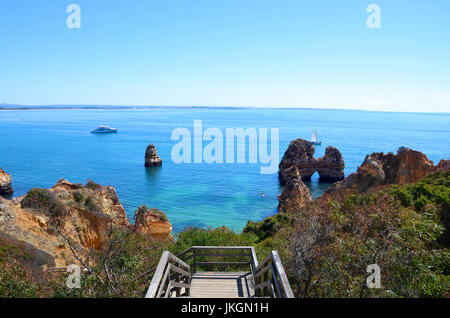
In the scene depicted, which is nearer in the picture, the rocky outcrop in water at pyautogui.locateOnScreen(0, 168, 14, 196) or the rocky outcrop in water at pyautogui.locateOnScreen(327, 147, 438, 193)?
the rocky outcrop in water at pyautogui.locateOnScreen(327, 147, 438, 193)

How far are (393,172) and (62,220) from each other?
123 feet

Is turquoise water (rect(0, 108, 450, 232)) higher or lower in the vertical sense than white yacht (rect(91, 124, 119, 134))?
lower

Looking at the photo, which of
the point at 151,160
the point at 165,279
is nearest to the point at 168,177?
the point at 151,160

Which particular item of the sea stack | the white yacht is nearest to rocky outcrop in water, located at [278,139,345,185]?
the sea stack

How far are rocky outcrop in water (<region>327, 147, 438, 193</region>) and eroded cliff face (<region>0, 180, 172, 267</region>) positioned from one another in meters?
24.3

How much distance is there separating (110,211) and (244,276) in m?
17.2

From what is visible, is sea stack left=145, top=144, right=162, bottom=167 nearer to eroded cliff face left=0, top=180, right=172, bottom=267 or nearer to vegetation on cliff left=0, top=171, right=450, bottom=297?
eroded cliff face left=0, top=180, right=172, bottom=267

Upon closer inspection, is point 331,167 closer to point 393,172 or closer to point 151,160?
point 393,172

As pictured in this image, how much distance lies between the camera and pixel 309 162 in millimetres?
62469

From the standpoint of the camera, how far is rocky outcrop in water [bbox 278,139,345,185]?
61.3 meters

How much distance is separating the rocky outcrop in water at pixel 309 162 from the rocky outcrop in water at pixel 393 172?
21.1m

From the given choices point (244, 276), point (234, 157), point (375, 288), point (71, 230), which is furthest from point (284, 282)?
point (234, 157)

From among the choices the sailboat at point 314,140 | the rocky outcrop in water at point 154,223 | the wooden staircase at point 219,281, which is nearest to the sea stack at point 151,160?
the rocky outcrop in water at point 154,223
